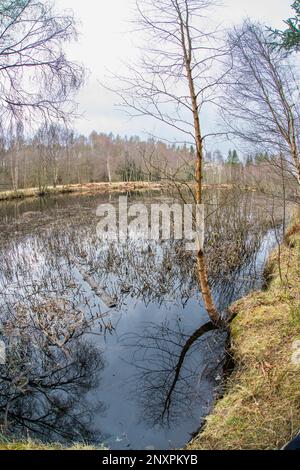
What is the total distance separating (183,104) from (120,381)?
4050mm

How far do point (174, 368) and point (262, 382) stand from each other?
66.6 inches

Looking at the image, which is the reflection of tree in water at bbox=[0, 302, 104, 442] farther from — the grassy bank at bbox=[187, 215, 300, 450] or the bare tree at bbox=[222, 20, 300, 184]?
the bare tree at bbox=[222, 20, 300, 184]

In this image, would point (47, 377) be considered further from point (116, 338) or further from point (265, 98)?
point (265, 98)

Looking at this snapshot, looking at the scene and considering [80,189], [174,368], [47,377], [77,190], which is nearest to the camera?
[47,377]

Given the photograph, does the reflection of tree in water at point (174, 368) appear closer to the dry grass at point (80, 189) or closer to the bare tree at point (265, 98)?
the bare tree at point (265, 98)

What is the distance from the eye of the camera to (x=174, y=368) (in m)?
4.96

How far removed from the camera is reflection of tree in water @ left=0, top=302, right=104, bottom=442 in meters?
3.85

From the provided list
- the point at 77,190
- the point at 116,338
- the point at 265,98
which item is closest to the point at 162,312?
the point at 116,338

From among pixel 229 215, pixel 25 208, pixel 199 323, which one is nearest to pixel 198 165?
pixel 199 323

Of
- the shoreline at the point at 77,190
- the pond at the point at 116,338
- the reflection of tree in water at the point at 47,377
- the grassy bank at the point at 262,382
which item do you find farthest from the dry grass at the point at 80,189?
the grassy bank at the point at 262,382

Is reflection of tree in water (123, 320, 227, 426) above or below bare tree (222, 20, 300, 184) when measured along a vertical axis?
below

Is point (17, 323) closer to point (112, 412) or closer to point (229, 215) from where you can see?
point (112, 412)

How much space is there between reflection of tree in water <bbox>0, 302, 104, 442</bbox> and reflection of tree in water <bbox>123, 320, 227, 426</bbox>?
65 cm

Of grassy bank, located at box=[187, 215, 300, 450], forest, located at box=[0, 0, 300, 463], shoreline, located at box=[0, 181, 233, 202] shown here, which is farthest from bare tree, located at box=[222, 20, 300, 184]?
shoreline, located at box=[0, 181, 233, 202]
